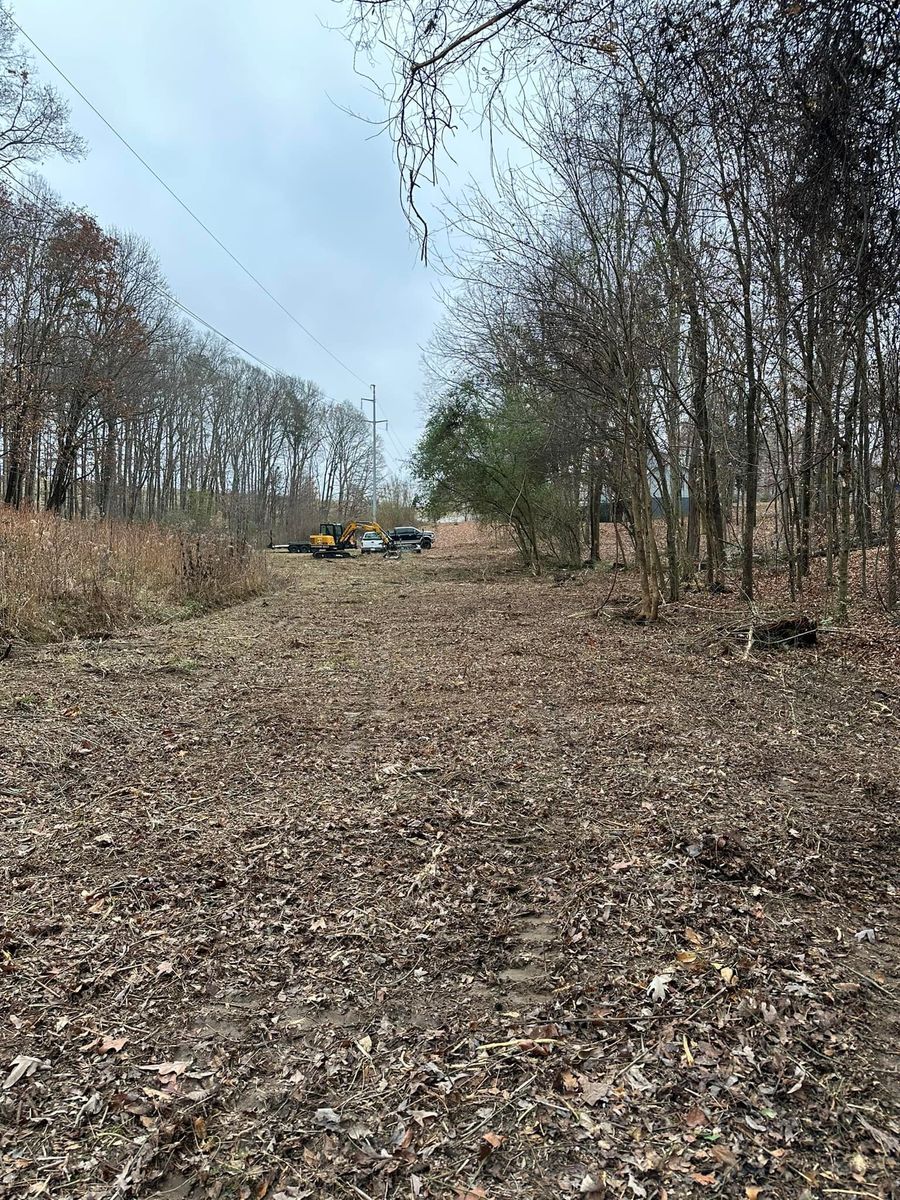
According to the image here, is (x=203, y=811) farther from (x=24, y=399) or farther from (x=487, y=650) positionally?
(x=24, y=399)

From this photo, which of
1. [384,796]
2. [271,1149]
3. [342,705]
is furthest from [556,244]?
[271,1149]

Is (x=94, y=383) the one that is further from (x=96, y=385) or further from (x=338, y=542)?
(x=338, y=542)

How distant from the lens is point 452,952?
6.80ft

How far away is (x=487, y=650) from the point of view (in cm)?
709

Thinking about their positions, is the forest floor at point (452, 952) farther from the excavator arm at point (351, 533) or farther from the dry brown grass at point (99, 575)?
the excavator arm at point (351, 533)

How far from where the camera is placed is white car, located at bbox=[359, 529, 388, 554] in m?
30.5

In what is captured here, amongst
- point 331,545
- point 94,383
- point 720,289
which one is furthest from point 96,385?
point 720,289

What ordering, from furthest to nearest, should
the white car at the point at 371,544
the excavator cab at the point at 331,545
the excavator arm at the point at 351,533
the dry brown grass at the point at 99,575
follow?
the white car at the point at 371,544
the excavator arm at the point at 351,533
the excavator cab at the point at 331,545
the dry brown grass at the point at 99,575

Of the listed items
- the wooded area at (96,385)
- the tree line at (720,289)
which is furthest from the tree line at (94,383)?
the tree line at (720,289)

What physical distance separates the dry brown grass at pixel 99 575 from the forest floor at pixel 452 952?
2691 mm

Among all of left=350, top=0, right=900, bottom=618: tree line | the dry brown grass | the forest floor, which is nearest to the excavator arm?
left=350, top=0, right=900, bottom=618: tree line

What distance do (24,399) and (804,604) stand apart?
16.8m

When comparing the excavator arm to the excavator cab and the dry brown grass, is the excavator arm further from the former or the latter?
the dry brown grass

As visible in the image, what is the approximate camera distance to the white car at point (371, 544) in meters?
30.5
